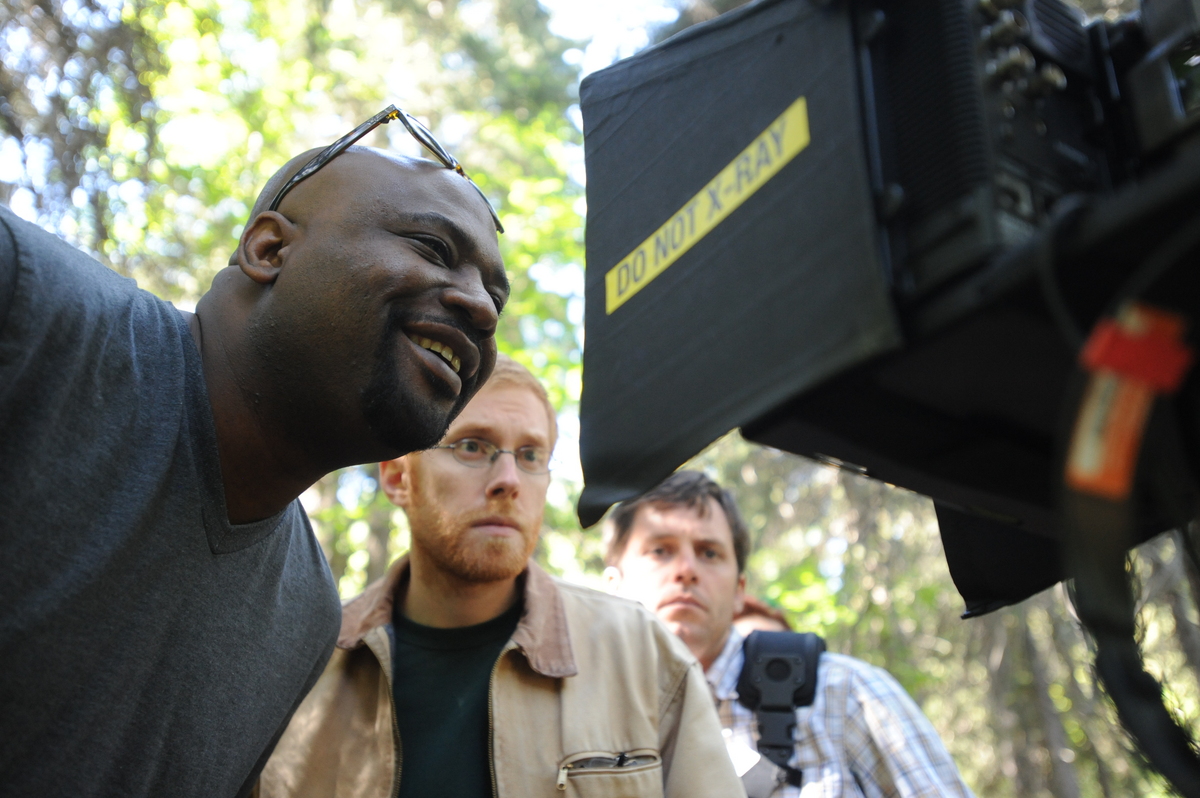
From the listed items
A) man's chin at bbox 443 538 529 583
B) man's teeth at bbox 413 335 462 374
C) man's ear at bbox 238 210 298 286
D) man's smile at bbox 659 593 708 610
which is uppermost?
man's ear at bbox 238 210 298 286

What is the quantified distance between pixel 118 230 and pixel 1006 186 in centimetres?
899

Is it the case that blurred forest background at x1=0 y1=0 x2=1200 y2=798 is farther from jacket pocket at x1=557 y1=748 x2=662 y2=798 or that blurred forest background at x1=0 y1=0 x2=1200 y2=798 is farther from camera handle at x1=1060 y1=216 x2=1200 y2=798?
camera handle at x1=1060 y1=216 x2=1200 y2=798

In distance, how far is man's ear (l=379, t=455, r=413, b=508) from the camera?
3.40 metres

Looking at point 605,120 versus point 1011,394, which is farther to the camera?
point 605,120

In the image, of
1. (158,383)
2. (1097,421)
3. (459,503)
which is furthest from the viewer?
(459,503)

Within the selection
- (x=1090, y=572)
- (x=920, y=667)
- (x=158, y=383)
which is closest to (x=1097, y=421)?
(x=1090, y=572)

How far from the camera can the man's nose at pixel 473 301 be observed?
2320 mm

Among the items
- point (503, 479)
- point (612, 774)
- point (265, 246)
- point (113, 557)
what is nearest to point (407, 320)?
point (265, 246)

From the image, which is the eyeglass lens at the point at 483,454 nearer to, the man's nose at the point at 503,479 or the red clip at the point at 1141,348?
the man's nose at the point at 503,479

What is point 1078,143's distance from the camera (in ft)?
3.79

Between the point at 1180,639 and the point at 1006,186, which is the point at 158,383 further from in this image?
the point at 1180,639

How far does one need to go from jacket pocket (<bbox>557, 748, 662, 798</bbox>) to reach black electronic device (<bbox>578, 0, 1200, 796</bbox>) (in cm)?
153

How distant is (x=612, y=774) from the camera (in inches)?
104

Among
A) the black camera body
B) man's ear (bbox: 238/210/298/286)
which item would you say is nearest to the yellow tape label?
the black camera body
